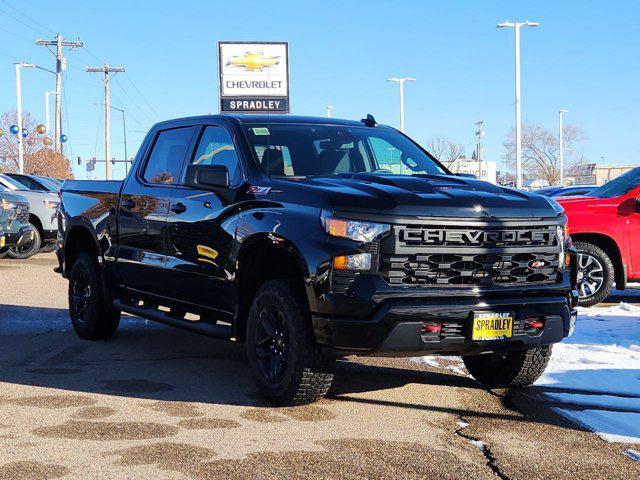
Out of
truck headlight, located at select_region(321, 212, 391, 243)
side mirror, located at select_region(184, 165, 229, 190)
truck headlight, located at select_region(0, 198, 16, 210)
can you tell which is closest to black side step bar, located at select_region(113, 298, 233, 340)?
side mirror, located at select_region(184, 165, 229, 190)

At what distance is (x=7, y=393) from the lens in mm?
6512

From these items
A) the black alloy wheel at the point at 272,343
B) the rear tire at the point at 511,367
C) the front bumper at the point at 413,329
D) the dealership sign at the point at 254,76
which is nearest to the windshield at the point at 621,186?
the rear tire at the point at 511,367

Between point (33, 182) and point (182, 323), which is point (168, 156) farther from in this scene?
point (33, 182)

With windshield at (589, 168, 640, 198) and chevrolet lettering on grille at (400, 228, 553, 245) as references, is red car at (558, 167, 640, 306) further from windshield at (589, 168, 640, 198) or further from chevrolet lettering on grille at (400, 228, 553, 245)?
chevrolet lettering on grille at (400, 228, 553, 245)

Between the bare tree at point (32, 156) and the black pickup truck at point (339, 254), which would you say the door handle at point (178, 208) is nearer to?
the black pickup truck at point (339, 254)

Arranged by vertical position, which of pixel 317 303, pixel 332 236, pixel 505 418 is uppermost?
pixel 332 236

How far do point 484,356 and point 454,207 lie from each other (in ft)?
5.59

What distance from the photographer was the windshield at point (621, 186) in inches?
462

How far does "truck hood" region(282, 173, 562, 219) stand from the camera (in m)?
5.66

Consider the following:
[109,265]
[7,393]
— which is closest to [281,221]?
[7,393]

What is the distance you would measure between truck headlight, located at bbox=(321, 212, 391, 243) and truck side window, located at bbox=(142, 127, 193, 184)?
233cm

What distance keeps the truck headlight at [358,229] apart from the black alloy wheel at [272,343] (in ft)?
2.44

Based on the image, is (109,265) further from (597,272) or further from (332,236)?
(597,272)

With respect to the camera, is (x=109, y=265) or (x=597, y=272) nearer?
(x=109, y=265)
